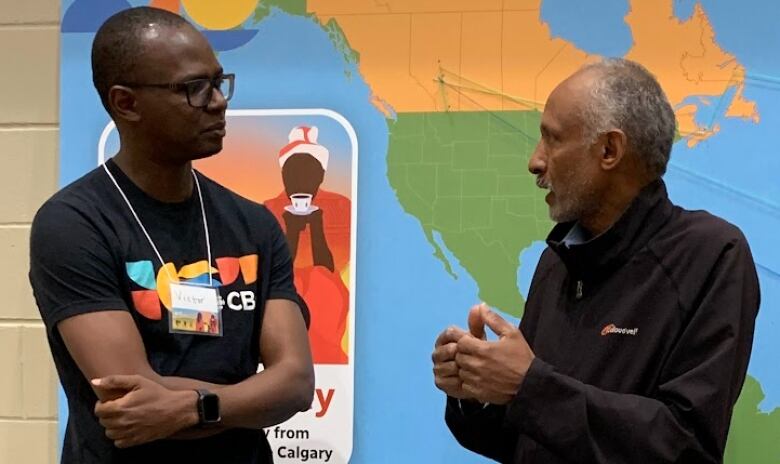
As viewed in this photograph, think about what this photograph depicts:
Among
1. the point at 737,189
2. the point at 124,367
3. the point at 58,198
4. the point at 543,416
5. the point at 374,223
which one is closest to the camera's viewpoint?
the point at 543,416

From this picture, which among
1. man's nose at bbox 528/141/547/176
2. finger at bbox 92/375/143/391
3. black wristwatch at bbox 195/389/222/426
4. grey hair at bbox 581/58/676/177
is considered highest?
grey hair at bbox 581/58/676/177

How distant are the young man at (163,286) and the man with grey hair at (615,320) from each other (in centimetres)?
38

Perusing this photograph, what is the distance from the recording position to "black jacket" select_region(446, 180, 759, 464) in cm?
142

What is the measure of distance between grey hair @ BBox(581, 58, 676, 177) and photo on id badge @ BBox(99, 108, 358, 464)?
92 centimetres

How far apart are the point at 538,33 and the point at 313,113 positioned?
60 cm

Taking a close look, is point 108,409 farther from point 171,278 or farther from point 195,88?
point 195,88

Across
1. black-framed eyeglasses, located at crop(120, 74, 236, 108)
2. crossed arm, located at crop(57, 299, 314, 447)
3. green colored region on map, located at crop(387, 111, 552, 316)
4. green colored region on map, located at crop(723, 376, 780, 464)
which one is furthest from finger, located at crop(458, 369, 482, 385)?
green colored region on map, located at crop(723, 376, 780, 464)

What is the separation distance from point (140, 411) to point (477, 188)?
42.9 inches

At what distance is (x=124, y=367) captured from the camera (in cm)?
159

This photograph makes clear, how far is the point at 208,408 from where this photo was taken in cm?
162

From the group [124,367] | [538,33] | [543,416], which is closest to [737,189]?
[538,33]

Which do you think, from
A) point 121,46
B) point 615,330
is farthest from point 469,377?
point 121,46

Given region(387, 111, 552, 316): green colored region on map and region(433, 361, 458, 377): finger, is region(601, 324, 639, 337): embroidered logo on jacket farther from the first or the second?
region(387, 111, 552, 316): green colored region on map

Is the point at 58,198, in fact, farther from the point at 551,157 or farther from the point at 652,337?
the point at 652,337
